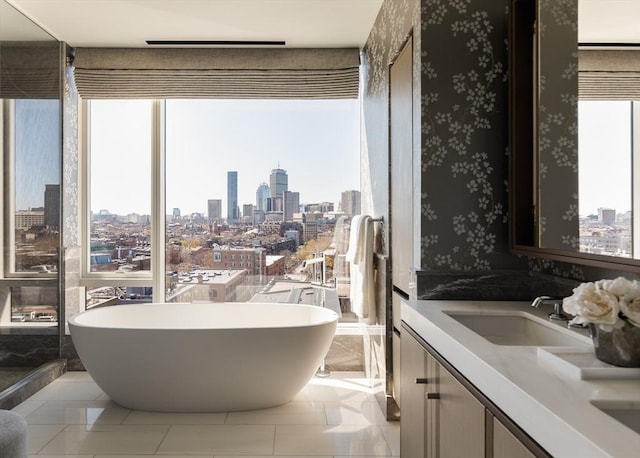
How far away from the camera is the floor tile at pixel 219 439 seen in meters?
2.65

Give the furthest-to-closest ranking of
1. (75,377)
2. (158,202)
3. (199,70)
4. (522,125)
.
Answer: (158,202) < (199,70) < (75,377) < (522,125)

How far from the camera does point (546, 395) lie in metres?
0.96

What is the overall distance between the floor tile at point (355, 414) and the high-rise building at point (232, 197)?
1.77m

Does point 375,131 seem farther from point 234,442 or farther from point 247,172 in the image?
point 234,442

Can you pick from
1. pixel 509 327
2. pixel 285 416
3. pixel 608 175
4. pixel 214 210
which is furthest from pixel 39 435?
pixel 608 175

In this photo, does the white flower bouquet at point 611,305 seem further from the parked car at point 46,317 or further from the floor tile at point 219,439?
the parked car at point 46,317

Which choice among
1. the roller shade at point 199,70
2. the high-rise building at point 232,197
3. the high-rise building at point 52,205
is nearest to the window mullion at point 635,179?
the roller shade at point 199,70

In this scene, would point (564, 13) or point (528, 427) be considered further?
point (564, 13)

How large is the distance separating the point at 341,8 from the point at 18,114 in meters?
2.27

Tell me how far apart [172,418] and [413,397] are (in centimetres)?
177

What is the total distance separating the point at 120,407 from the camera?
127 inches

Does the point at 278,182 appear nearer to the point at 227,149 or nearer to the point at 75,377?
the point at 227,149

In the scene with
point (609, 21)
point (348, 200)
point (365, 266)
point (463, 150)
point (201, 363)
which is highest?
point (609, 21)

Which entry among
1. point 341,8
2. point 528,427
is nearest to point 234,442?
point 528,427
